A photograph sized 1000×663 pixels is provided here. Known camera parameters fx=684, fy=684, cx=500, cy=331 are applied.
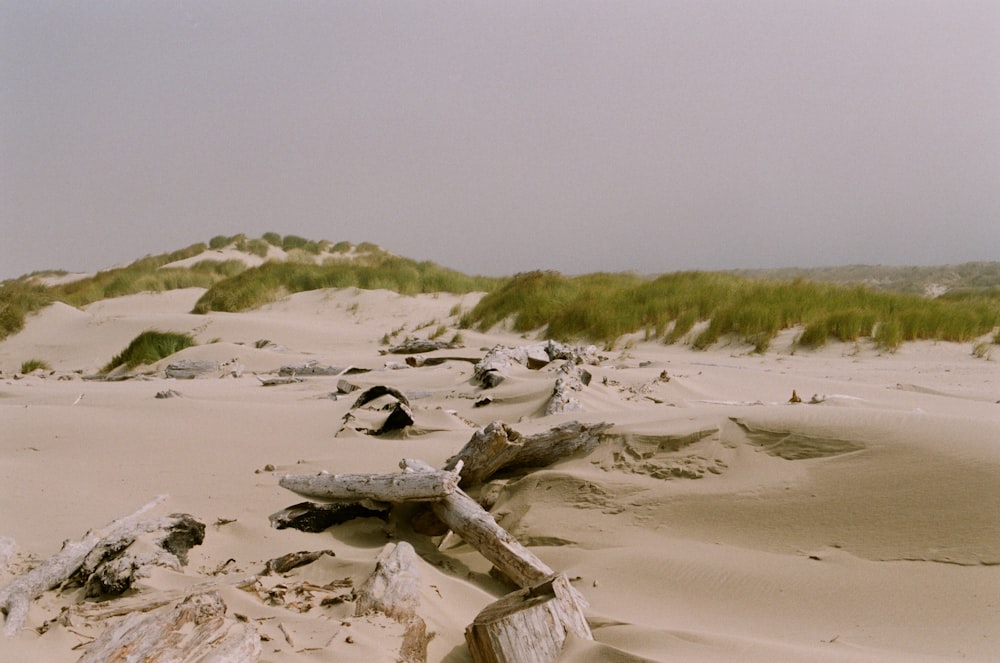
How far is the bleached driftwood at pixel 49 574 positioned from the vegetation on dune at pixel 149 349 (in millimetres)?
9182

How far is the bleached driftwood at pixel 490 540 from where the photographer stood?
2629mm

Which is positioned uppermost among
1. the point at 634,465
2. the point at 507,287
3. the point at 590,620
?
the point at 507,287

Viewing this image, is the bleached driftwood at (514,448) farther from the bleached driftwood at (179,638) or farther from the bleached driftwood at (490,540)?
the bleached driftwood at (179,638)

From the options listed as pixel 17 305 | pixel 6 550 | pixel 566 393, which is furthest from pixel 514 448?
pixel 17 305

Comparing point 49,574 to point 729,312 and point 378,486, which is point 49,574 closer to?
point 378,486

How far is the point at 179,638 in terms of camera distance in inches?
70.7

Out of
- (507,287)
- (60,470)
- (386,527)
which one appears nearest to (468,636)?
(386,527)

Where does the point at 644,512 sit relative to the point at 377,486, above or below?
below

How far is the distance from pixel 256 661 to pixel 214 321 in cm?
1217

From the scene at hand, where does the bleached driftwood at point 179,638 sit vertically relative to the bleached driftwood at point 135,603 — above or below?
above

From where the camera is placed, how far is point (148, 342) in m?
11.5

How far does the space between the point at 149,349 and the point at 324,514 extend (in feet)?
31.1

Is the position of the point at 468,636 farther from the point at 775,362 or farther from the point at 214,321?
the point at 214,321

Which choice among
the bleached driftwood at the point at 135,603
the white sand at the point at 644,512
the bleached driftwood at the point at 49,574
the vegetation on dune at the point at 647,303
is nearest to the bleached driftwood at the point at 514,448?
the white sand at the point at 644,512
